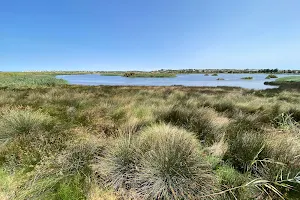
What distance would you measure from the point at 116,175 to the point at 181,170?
42.8 inches

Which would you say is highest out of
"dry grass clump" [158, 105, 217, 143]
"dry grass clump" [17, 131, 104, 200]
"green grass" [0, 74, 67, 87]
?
"green grass" [0, 74, 67, 87]

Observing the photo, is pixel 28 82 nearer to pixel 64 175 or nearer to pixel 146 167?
pixel 64 175

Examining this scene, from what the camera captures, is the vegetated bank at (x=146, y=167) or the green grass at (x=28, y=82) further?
the green grass at (x=28, y=82)

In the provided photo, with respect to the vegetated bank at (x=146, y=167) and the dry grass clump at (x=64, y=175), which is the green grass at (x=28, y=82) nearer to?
the vegetated bank at (x=146, y=167)

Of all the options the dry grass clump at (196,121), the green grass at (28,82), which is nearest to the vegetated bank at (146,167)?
the dry grass clump at (196,121)

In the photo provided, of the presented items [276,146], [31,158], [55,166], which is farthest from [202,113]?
[31,158]

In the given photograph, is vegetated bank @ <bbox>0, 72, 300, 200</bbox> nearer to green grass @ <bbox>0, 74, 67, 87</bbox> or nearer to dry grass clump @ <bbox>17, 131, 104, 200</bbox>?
dry grass clump @ <bbox>17, 131, 104, 200</bbox>

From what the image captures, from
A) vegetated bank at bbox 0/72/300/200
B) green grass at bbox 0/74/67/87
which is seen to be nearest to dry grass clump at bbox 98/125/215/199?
vegetated bank at bbox 0/72/300/200

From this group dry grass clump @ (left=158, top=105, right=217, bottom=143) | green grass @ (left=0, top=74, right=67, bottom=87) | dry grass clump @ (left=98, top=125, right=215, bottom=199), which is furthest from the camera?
green grass @ (left=0, top=74, right=67, bottom=87)

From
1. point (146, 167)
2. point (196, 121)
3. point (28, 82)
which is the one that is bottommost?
point (146, 167)

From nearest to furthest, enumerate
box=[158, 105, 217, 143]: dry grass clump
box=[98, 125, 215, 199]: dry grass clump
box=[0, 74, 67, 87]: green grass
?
box=[98, 125, 215, 199]: dry grass clump < box=[158, 105, 217, 143]: dry grass clump < box=[0, 74, 67, 87]: green grass

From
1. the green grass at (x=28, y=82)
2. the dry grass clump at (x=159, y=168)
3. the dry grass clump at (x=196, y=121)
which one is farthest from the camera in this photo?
the green grass at (x=28, y=82)

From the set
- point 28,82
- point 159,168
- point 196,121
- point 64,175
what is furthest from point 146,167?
point 28,82

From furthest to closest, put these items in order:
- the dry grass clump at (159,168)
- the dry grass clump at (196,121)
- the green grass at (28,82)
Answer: the green grass at (28,82) → the dry grass clump at (196,121) → the dry grass clump at (159,168)
